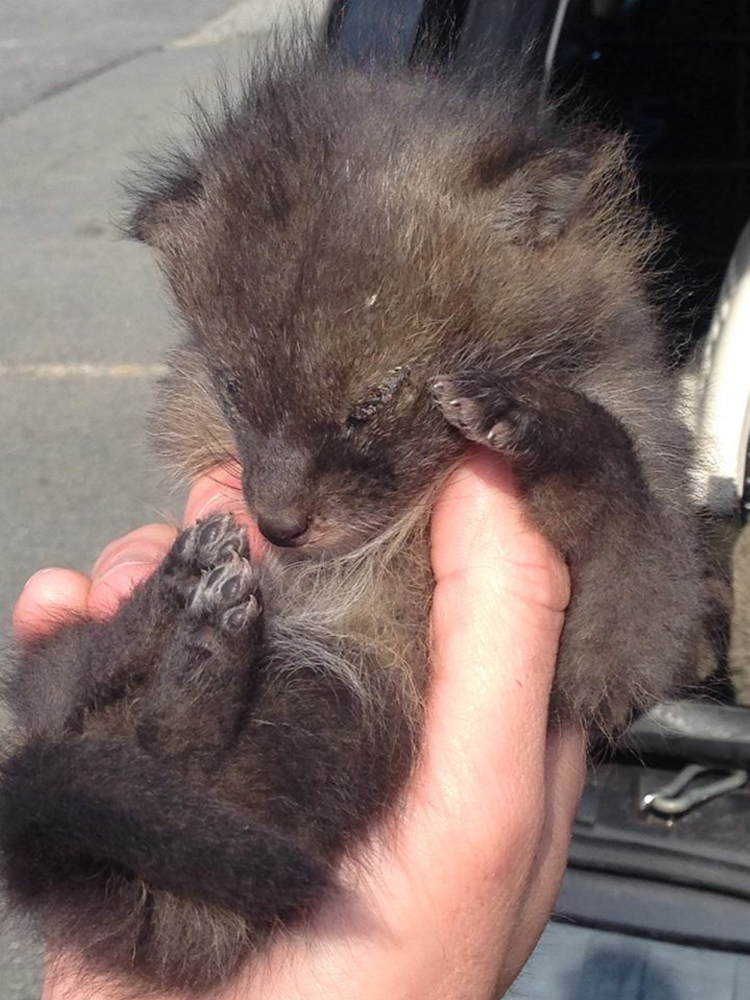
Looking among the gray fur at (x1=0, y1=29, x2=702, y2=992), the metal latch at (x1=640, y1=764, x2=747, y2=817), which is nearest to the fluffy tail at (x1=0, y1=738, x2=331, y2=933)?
the gray fur at (x1=0, y1=29, x2=702, y2=992)

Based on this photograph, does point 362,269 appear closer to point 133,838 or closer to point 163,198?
point 163,198

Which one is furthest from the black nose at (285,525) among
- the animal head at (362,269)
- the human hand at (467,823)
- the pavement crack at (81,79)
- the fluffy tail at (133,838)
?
the pavement crack at (81,79)

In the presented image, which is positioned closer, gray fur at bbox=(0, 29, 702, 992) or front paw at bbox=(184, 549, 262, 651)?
gray fur at bbox=(0, 29, 702, 992)

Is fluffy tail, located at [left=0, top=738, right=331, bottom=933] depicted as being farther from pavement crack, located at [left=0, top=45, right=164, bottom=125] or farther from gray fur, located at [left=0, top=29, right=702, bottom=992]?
pavement crack, located at [left=0, top=45, right=164, bottom=125]

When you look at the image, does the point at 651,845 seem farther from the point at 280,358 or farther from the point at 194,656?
the point at 280,358

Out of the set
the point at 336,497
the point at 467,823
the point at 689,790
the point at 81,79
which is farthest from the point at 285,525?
the point at 81,79
